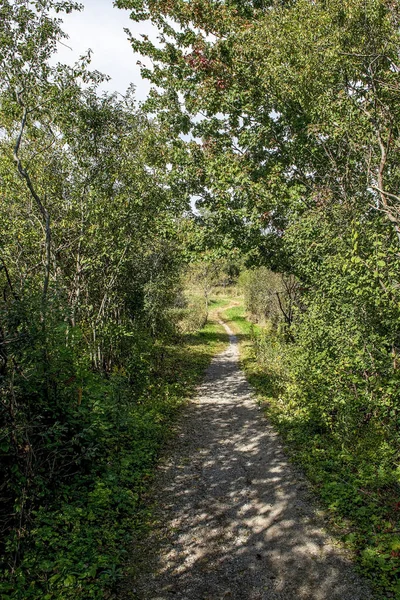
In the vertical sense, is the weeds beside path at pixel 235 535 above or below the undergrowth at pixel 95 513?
below

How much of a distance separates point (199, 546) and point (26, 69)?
9.25 meters

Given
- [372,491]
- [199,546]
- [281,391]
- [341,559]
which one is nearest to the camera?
[341,559]

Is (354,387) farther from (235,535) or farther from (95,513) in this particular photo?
(95,513)

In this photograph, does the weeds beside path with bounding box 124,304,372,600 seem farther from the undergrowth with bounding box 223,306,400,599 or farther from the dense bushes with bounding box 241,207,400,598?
the dense bushes with bounding box 241,207,400,598

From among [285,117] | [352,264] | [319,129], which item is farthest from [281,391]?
[285,117]

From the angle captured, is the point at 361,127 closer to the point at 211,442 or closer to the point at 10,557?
the point at 211,442

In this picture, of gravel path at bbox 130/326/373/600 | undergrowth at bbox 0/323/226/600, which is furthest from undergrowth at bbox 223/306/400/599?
undergrowth at bbox 0/323/226/600

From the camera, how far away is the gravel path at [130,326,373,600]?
428 cm

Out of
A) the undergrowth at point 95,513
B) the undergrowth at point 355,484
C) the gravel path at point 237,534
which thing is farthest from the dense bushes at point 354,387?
the undergrowth at point 95,513

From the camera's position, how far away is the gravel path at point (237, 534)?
4.28m

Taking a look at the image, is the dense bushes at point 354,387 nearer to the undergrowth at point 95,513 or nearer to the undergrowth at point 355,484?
the undergrowth at point 355,484

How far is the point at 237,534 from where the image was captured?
5309mm

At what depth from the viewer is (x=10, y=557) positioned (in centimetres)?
408

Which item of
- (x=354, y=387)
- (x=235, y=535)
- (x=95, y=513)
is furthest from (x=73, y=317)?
(x=354, y=387)
